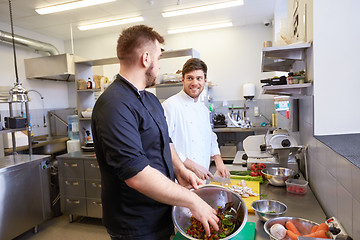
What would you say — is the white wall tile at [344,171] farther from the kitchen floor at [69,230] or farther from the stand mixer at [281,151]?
the kitchen floor at [69,230]

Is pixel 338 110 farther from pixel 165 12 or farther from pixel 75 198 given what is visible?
pixel 165 12

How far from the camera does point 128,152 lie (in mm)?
972

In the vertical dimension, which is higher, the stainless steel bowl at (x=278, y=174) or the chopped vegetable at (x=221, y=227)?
the chopped vegetable at (x=221, y=227)

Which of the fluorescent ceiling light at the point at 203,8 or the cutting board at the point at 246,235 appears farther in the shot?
the fluorescent ceiling light at the point at 203,8

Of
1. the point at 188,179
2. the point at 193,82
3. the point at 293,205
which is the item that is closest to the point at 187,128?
the point at 193,82

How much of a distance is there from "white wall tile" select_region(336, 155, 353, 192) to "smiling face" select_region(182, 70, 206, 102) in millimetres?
1402

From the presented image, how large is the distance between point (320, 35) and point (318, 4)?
0.64 feet

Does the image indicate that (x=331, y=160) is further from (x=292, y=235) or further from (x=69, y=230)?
(x=69, y=230)

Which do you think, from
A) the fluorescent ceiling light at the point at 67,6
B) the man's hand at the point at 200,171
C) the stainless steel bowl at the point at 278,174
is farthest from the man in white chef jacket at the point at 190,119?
the fluorescent ceiling light at the point at 67,6

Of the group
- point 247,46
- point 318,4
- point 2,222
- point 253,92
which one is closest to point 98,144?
point 318,4

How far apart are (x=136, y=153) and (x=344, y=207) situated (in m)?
0.93

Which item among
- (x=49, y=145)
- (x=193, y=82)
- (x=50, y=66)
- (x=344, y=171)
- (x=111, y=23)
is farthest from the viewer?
(x=111, y=23)

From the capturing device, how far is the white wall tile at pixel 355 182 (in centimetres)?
94

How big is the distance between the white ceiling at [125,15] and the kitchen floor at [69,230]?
124 inches
